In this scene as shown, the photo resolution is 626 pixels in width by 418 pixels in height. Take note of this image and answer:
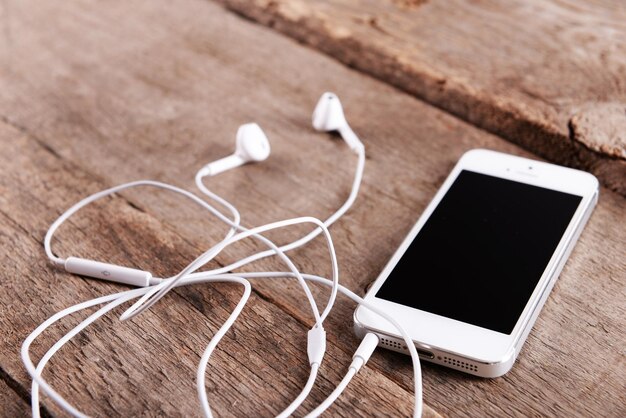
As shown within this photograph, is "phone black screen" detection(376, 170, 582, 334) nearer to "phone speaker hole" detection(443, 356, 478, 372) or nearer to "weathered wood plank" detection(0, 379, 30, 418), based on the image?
"phone speaker hole" detection(443, 356, 478, 372)

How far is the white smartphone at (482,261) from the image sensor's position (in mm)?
576

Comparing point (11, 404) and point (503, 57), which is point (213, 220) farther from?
point (503, 57)

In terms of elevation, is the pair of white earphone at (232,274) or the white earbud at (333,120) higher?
the white earbud at (333,120)

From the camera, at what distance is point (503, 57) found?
90cm

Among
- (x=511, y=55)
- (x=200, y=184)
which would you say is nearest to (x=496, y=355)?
(x=200, y=184)

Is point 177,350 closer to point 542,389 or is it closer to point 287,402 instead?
point 287,402

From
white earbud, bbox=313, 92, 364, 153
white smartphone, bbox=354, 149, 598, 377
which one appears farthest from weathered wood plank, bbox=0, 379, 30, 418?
white earbud, bbox=313, 92, 364, 153

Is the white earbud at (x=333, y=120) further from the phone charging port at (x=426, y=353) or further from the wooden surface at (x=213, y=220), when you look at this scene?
the phone charging port at (x=426, y=353)

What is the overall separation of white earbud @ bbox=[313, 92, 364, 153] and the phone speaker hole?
304 mm

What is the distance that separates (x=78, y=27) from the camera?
1031 millimetres

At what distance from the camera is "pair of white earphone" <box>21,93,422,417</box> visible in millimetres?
557

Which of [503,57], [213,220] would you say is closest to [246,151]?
[213,220]

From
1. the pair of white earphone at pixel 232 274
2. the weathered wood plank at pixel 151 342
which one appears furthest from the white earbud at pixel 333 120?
the weathered wood plank at pixel 151 342

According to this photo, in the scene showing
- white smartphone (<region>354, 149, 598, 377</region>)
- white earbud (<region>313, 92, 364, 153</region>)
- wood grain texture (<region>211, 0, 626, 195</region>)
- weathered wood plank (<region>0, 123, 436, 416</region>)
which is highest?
wood grain texture (<region>211, 0, 626, 195</region>)
